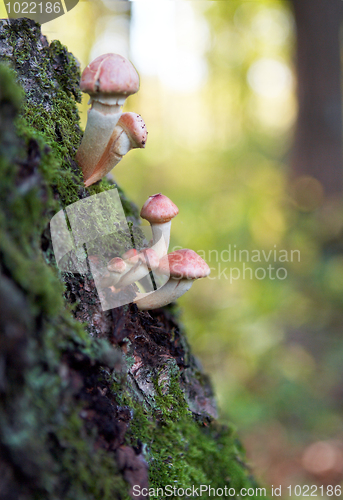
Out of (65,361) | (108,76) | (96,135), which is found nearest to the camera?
(65,361)

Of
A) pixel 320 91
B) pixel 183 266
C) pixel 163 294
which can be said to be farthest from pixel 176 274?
pixel 320 91

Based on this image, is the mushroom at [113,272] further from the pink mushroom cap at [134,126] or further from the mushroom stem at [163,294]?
the pink mushroom cap at [134,126]

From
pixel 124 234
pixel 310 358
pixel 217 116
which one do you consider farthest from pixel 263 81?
pixel 124 234

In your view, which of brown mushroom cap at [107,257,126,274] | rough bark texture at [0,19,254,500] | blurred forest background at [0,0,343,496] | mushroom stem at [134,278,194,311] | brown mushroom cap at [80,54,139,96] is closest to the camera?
rough bark texture at [0,19,254,500]

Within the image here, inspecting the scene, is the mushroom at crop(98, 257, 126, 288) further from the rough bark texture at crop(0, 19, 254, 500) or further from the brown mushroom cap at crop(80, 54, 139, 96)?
the brown mushroom cap at crop(80, 54, 139, 96)

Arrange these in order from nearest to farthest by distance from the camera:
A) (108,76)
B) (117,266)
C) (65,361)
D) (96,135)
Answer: (65,361) < (108,76) < (117,266) < (96,135)

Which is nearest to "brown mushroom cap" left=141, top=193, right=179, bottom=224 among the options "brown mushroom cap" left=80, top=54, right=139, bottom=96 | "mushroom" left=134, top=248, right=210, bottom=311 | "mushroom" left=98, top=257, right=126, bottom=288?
"mushroom" left=134, top=248, right=210, bottom=311

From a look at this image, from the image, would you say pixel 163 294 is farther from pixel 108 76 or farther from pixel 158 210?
pixel 108 76

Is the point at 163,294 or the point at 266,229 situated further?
the point at 266,229
